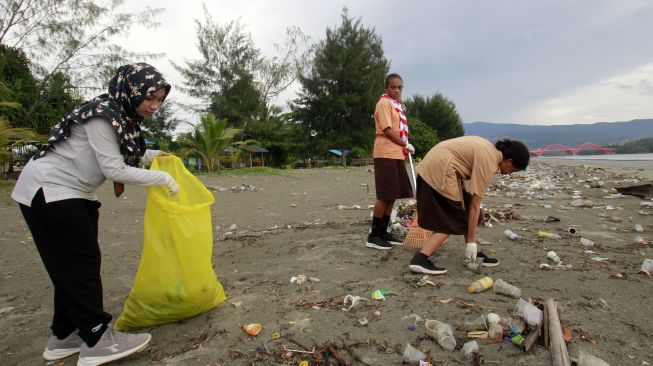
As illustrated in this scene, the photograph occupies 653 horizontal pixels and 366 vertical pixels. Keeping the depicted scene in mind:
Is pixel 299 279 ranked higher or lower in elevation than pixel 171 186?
lower

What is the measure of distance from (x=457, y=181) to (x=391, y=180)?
2.35ft

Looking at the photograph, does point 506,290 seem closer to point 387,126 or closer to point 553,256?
point 553,256

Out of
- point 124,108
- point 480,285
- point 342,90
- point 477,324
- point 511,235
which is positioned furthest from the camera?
point 342,90

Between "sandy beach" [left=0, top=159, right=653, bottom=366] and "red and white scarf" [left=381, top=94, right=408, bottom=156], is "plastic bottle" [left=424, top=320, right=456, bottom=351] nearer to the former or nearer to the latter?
"sandy beach" [left=0, top=159, right=653, bottom=366]

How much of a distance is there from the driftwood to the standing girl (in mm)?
1620

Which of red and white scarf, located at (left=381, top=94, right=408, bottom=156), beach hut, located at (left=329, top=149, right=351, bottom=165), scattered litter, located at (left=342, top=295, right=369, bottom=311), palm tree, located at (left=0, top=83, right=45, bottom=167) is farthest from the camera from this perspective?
beach hut, located at (left=329, top=149, right=351, bottom=165)

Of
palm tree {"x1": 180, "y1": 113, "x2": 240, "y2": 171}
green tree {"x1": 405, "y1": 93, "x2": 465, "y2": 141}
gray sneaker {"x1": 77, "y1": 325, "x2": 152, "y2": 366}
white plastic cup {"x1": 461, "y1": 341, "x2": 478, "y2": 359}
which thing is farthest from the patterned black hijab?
green tree {"x1": 405, "y1": 93, "x2": 465, "y2": 141}

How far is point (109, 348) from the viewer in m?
1.79

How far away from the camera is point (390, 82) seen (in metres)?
3.64

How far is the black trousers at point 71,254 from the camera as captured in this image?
1680 millimetres

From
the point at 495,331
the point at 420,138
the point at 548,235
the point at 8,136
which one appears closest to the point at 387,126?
the point at 548,235

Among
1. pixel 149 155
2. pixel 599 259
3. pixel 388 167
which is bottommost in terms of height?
pixel 599 259

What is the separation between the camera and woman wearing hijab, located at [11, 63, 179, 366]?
66.0 inches

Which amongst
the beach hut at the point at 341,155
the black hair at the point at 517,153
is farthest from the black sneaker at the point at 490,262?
the beach hut at the point at 341,155
